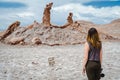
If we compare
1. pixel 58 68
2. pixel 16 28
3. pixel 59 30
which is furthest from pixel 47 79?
pixel 16 28

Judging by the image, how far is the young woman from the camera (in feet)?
31.9

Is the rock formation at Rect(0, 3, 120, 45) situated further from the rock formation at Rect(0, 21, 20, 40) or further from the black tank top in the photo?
the black tank top

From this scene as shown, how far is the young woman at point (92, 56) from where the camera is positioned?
31.9 feet

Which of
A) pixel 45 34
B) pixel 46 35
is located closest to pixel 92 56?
pixel 46 35

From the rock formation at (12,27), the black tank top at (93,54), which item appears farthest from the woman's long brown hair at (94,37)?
the rock formation at (12,27)

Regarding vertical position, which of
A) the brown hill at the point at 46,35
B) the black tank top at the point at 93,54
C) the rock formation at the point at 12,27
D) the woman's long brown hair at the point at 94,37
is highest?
the woman's long brown hair at the point at 94,37

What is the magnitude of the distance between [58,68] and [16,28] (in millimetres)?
34463

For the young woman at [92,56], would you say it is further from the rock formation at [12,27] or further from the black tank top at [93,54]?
the rock formation at [12,27]

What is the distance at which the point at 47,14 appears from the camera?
48562 mm

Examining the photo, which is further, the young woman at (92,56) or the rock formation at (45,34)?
the rock formation at (45,34)

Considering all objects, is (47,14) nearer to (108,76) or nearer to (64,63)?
(64,63)

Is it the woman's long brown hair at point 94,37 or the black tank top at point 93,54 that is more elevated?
the woman's long brown hair at point 94,37

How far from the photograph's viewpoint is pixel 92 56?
32.3 ft

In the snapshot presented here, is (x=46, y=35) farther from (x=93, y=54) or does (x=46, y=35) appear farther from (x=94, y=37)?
(x=94, y=37)
